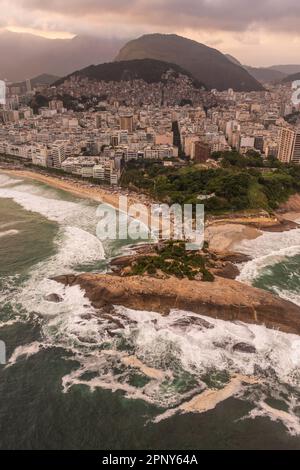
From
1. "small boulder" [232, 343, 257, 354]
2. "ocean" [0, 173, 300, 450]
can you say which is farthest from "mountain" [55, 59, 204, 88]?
"small boulder" [232, 343, 257, 354]

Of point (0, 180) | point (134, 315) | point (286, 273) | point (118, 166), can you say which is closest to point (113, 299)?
point (134, 315)

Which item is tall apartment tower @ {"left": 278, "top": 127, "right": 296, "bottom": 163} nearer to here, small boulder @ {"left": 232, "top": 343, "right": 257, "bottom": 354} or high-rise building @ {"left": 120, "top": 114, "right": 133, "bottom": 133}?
high-rise building @ {"left": 120, "top": 114, "right": 133, "bottom": 133}

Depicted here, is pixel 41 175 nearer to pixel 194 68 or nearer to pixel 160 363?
pixel 160 363

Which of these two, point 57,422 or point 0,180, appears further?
point 0,180

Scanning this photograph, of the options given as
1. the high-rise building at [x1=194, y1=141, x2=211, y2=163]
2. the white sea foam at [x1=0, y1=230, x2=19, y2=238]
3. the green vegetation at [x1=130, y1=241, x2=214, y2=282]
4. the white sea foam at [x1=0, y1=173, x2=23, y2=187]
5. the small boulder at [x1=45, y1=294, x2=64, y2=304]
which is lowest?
the small boulder at [x1=45, y1=294, x2=64, y2=304]

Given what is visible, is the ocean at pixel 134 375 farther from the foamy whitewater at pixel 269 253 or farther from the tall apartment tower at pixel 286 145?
the tall apartment tower at pixel 286 145
